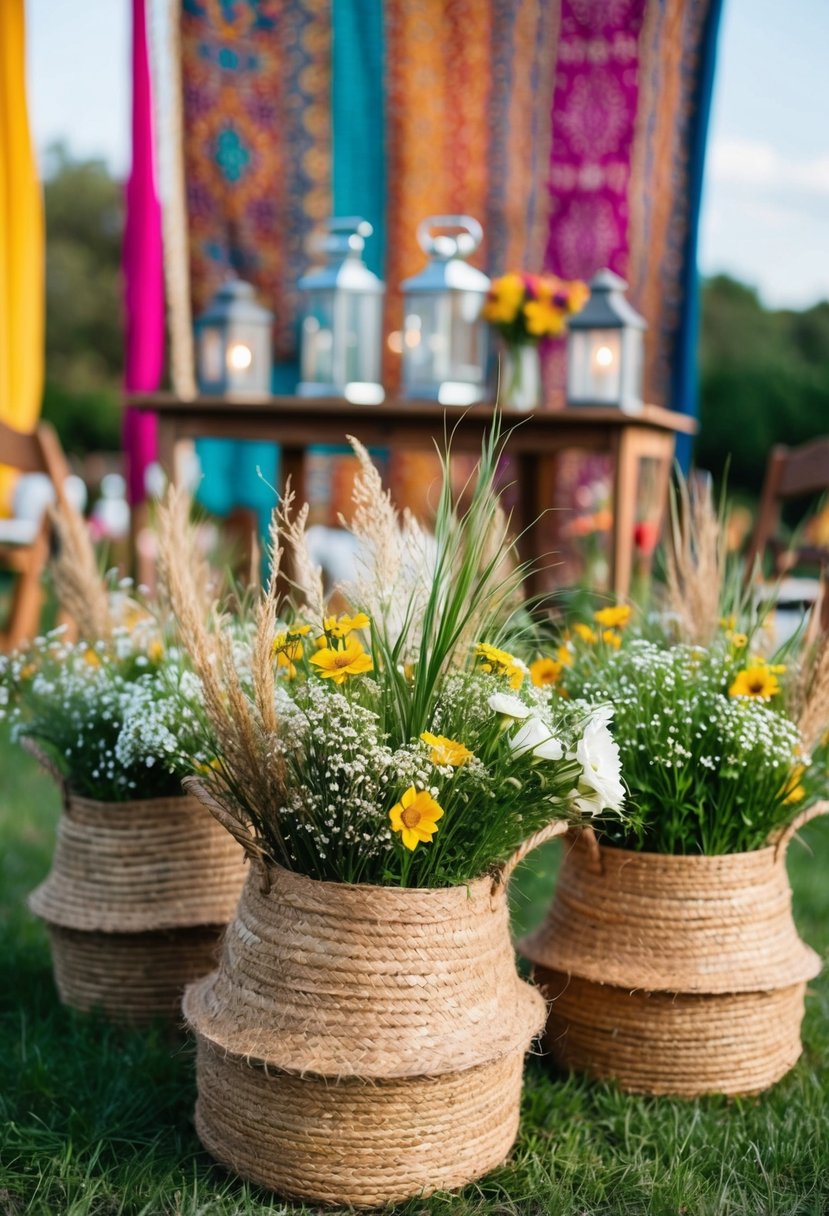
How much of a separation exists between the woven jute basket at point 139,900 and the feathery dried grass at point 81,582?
0.96 ft

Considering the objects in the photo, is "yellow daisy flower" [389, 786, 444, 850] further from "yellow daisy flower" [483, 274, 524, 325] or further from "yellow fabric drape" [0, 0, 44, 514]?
"yellow fabric drape" [0, 0, 44, 514]

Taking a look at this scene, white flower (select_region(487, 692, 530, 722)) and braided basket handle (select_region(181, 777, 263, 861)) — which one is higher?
white flower (select_region(487, 692, 530, 722))

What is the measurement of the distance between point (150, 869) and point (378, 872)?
48cm

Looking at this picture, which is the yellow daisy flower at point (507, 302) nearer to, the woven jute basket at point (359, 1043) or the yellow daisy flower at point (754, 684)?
the yellow daisy flower at point (754, 684)

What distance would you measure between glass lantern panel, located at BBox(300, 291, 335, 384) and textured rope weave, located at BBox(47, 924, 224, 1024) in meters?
1.80

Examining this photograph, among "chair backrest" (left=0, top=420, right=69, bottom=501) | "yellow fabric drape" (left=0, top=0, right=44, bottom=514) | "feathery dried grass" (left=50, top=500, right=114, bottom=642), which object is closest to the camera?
"feathery dried grass" (left=50, top=500, right=114, bottom=642)

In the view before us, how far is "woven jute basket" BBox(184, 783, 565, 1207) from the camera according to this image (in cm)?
129

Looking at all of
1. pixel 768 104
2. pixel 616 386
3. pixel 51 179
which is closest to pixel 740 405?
pixel 768 104

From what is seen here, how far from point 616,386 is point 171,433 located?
3.54 ft

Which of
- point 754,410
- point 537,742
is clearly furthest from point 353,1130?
point 754,410

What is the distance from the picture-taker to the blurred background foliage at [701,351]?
966cm

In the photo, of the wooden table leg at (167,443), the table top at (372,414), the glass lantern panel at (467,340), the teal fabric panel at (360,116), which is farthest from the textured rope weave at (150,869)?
the teal fabric panel at (360,116)

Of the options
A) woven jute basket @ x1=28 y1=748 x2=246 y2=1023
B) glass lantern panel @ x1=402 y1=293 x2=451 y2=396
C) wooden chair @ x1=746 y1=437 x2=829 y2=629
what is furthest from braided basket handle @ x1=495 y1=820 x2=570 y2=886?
wooden chair @ x1=746 y1=437 x2=829 y2=629

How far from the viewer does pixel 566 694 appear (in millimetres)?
1706
